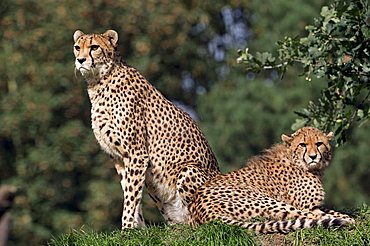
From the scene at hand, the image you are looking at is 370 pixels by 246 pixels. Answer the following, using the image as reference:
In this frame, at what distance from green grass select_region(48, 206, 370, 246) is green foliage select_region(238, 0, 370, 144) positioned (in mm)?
1162

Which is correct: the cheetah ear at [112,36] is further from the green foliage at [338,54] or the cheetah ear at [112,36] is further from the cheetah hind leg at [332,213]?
the cheetah hind leg at [332,213]

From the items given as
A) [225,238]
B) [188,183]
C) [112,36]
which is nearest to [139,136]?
[188,183]

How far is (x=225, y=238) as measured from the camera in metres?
7.33

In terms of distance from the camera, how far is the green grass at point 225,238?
7.33 meters

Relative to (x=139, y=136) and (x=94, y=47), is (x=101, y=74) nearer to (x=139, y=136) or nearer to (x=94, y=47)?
(x=94, y=47)

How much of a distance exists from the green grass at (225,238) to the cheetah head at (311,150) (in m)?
0.90

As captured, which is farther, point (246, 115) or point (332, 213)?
point (246, 115)

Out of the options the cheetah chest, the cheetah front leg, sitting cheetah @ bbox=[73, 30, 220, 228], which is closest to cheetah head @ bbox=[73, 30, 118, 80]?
sitting cheetah @ bbox=[73, 30, 220, 228]

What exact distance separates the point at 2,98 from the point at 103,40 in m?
11.9

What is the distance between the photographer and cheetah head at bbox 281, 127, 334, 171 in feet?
27.5

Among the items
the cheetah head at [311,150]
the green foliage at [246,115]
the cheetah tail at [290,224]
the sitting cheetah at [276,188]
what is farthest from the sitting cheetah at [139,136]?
the green foliage at [246,115]

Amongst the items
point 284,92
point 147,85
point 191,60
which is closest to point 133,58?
point 191,60

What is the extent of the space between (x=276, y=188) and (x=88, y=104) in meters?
12.6

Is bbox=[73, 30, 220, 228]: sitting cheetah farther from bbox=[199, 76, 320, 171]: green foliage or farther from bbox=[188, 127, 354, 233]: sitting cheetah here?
bbox=[199, 76, 320, 171]: green foliage
